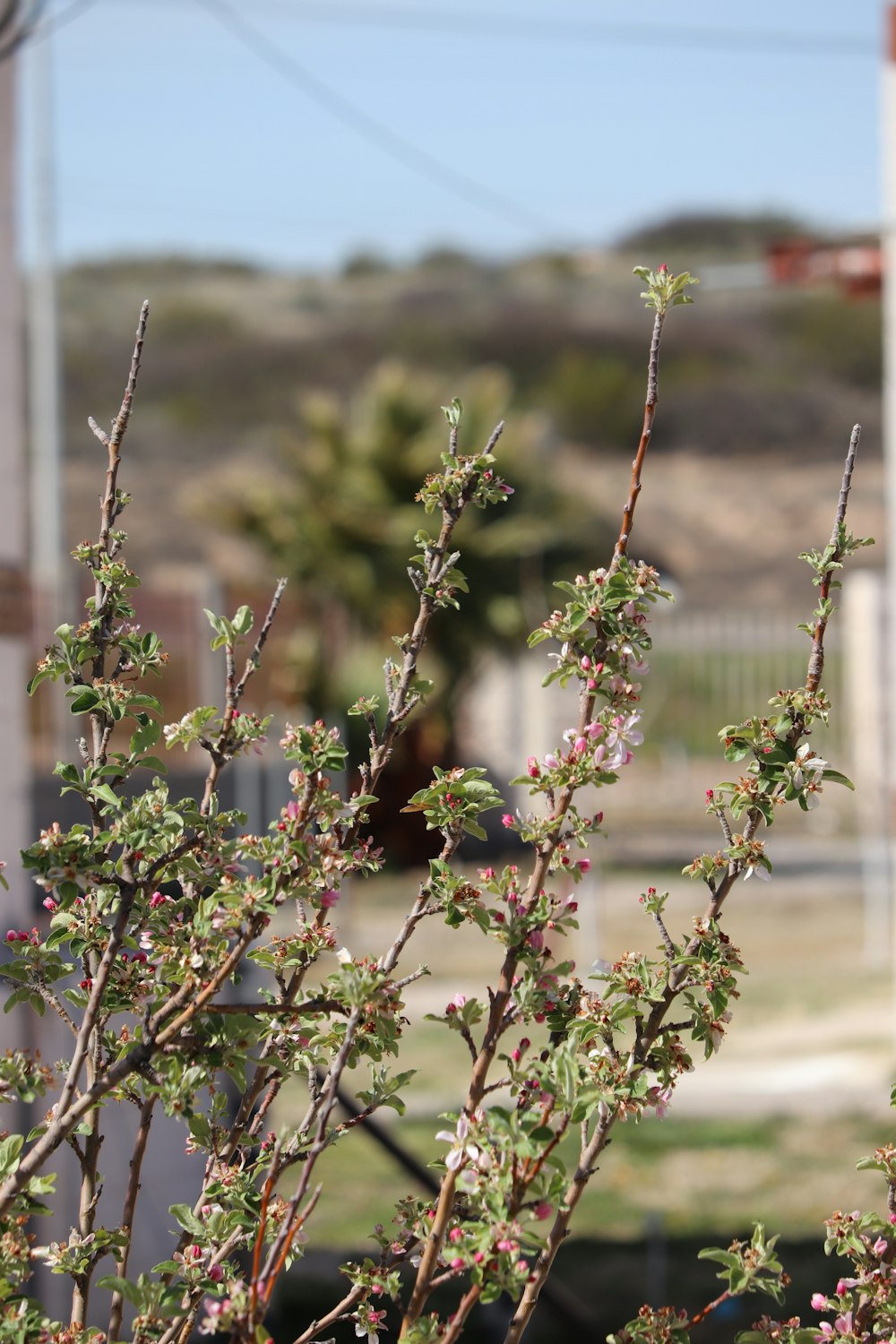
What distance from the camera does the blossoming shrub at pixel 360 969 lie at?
1.31m

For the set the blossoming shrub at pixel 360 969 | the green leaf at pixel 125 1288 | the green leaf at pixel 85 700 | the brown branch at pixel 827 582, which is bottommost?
the green leaf at pixel 125 1288

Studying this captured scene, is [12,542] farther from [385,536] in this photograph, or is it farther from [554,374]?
[554,374]

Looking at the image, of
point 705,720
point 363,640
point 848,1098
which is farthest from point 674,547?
point 848,1098

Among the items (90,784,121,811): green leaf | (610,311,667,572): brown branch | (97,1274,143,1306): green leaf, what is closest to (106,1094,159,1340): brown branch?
(97,1274,143,1306): green leaf

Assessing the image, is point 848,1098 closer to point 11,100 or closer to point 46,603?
point 11,100

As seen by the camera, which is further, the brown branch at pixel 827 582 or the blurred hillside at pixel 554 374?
the blurred hillside at pixel 554 374

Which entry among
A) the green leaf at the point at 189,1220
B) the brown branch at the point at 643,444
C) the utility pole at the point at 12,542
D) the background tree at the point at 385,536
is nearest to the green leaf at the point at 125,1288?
the green leaf at the point at 189,1220

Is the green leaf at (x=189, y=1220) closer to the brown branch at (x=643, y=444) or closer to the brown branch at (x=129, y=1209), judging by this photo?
the brown branch at (x=129, y=1209)

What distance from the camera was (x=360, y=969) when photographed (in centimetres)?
131

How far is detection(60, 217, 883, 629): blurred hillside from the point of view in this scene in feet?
144

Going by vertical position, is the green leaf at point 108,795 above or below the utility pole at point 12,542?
below

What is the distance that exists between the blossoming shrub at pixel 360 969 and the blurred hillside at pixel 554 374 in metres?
36.4

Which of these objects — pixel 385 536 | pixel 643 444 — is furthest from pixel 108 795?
pixel 385 536

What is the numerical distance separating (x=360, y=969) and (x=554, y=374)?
53595 mm
